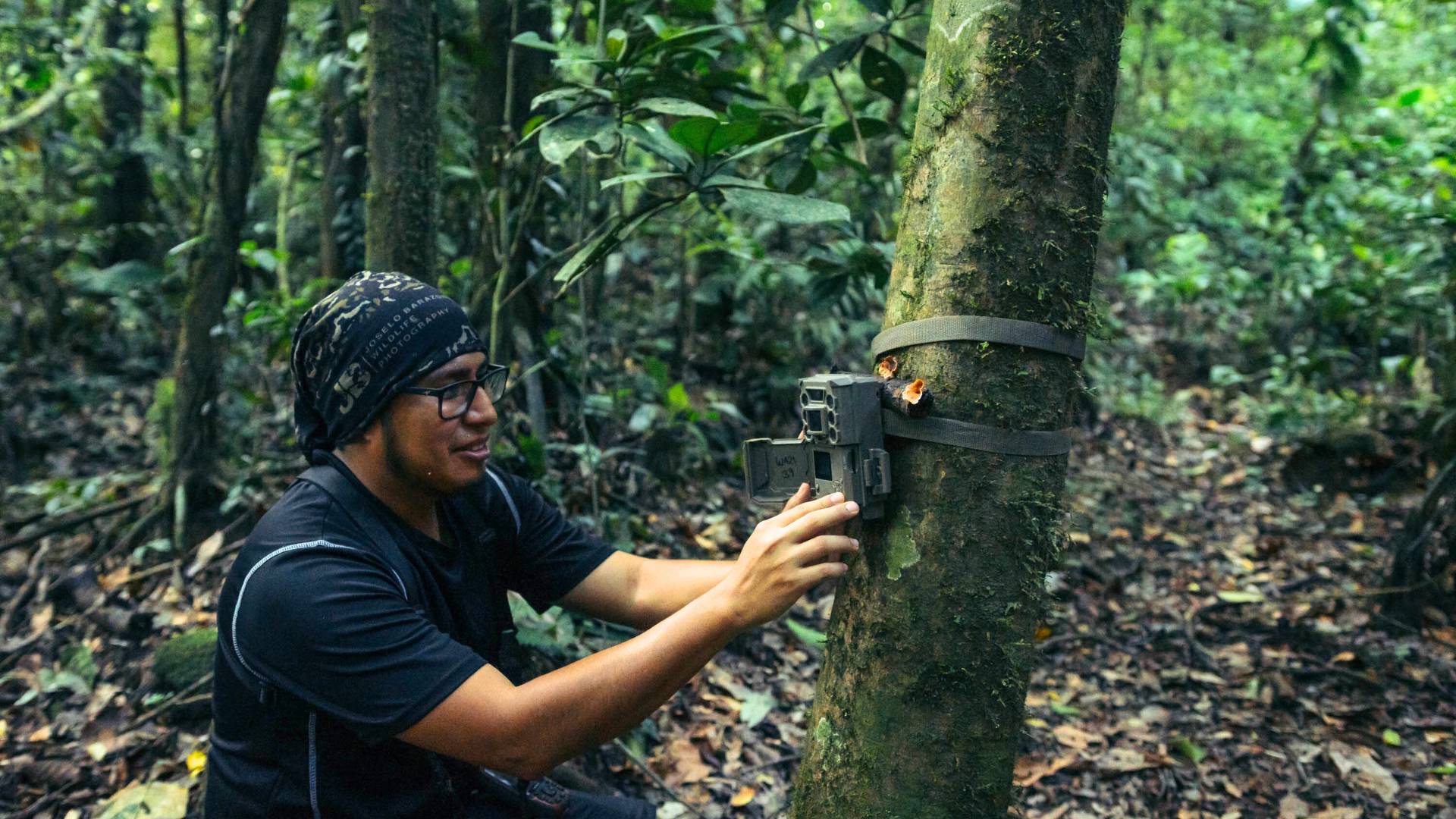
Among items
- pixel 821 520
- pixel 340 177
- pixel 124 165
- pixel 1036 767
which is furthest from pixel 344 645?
pixel 124 165

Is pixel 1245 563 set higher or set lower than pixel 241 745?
lower

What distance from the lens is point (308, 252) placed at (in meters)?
7.64

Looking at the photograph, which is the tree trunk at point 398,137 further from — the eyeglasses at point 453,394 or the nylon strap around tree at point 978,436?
the nylon strap around tree at point 978,436

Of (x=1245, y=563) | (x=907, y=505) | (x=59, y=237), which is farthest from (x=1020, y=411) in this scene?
(x=59, y=237)

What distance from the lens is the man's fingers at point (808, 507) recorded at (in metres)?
1.84

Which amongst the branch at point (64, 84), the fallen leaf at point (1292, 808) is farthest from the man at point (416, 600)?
the branch at point (64, 84)

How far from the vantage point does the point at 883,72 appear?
3193 mm

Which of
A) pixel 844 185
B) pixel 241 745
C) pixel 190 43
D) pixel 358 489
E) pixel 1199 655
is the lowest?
pixel 1199 655

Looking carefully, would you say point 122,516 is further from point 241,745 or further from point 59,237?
point 59,237

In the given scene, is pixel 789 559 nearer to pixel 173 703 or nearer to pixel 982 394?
pixel 982 394

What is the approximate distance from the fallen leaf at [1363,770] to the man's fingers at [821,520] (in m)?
2.92

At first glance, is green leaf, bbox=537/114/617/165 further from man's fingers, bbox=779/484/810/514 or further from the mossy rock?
the mossy rock

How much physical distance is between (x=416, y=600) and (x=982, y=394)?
1301mm

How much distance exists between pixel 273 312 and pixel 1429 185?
7776mm
